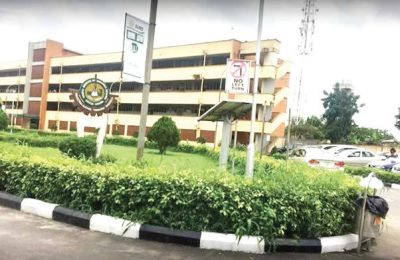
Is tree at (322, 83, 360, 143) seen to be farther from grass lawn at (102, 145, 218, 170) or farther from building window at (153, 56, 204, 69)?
grass lawn at (102, 145, 218, 170)

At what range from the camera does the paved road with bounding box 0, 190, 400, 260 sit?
4629 millimetres

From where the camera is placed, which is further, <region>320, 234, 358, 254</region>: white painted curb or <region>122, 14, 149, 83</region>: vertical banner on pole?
<region>122, 14, 149, 83</region>: vertical banner on pole

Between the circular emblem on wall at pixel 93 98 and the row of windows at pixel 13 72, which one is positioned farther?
the row of windows at pixel 13 72

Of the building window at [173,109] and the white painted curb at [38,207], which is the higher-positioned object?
the building window at [173,109]

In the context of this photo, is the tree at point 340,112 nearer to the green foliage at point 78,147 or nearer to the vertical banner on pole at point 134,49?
the green foliage at point 78,147

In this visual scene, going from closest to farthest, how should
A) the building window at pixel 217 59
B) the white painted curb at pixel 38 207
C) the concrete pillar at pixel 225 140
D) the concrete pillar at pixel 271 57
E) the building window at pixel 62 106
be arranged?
the white painted curb at pixel 38 207 → the concrete pillar at pixel 225 140 → the concrete pillar at pixel 271 57 → the building window at pixel 217 59 → the building window at pixel 62 106

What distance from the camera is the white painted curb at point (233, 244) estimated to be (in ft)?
17.1

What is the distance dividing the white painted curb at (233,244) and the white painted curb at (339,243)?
966 mm

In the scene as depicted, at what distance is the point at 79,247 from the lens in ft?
16.1

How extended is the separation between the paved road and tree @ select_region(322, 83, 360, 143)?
46.5 m

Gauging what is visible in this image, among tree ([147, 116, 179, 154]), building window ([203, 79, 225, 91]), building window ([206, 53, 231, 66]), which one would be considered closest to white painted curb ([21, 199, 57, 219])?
tree ([147, 116, 179, 154])

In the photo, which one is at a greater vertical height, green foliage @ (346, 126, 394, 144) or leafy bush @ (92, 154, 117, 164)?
green foliage @ (346, 126, 394, 144)

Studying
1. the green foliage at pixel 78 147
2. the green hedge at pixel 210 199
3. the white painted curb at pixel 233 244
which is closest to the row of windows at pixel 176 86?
the green foliage at pixel 78 147

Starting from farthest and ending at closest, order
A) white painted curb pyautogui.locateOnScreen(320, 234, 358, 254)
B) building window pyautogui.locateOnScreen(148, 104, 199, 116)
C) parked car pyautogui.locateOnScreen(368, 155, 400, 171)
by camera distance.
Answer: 1. building window pyautogui.locateOnScreen(148, 104, 199, 116)
2. parked car pyautogui.locateOnScreen(368, 155, 400, 171)
3. white painted curb pyautogui.locateOnScreen(320, 234, 358, 254)
